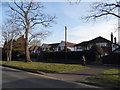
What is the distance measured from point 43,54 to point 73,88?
3556 cm

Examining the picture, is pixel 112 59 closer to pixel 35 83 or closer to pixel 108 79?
pixel 108 79

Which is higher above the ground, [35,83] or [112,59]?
Answer: [112,59]

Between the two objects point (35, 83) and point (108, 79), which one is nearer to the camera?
point (35, 83)

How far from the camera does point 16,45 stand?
41.4m

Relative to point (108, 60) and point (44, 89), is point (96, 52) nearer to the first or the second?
point (108, 60)

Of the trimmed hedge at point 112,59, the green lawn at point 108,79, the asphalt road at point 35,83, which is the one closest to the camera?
the asphalt road at point 35,83

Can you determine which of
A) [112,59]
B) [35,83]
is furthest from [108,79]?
[112,59]

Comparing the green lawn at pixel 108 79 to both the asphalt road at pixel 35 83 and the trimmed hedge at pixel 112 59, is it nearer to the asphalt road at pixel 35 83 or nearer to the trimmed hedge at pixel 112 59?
the asphalt road at pixel 35 83

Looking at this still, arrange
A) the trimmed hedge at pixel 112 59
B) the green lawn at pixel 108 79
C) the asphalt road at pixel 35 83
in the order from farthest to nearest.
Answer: the trimmed hedge at pixel 112 59 → the green lawn at pixel 108 79 → the asphalt road at pixel 35 83

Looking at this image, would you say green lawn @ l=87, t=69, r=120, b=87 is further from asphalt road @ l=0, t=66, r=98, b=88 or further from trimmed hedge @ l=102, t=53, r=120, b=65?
trimmed hedge @ l=102, t=53, r=120, b=65

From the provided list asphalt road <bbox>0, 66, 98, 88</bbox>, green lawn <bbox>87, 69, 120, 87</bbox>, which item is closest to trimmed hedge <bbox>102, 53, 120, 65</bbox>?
green lawn <bbox>87, 69, 120, 87</bbox>

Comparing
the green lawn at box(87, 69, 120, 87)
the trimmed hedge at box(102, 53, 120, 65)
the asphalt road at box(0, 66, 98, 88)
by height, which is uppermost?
the trimmed hedge at box(102, 53, 120, 65)

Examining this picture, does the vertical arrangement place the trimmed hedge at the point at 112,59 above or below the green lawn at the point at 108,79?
above

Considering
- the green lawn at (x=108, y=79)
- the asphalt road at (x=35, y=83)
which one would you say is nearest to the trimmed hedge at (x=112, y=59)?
the green lawn at (x=108, y=79)
